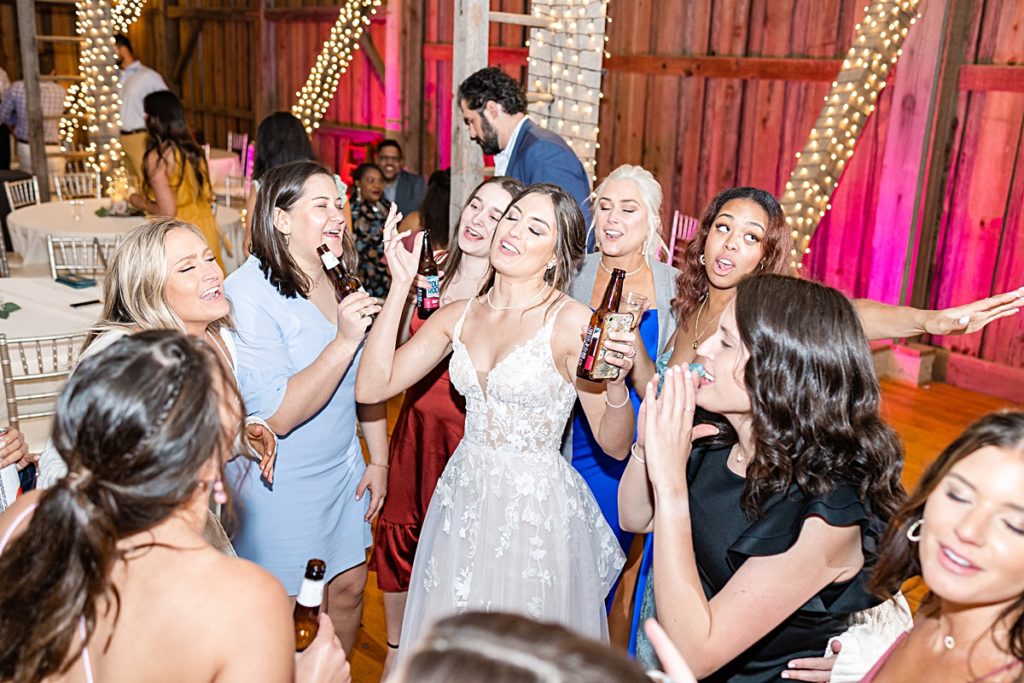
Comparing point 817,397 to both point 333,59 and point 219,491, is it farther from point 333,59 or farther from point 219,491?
point 333,59

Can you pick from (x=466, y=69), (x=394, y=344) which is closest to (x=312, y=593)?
(x=394, y=344)

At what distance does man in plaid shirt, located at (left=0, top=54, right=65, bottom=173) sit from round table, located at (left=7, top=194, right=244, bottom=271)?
2636 millimetres

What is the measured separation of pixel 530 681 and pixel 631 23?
6798 millimetres

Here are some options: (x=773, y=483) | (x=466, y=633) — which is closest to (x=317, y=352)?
(x=773, y=483)

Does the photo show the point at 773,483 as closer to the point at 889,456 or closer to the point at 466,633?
the point at 889,456

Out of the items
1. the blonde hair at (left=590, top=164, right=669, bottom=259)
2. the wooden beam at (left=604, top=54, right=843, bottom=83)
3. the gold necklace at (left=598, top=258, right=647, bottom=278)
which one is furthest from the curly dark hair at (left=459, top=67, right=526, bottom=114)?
the wooden beam at (left=604, top=54, right=843, bottom=83)

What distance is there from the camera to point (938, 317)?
2375 mm

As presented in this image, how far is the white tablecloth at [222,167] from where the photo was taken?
8062mm

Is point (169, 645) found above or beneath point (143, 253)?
beneath

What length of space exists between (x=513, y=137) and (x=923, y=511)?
9.46 ft

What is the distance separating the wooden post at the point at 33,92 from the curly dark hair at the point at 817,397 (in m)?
7.69

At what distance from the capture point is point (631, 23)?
6.86m

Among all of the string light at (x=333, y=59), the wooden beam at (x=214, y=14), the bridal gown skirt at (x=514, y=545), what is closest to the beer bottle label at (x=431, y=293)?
the bridal gown skirt at (x=514, y=545)

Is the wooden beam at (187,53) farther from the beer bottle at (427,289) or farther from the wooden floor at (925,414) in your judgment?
the beer bottle at (427,289)
